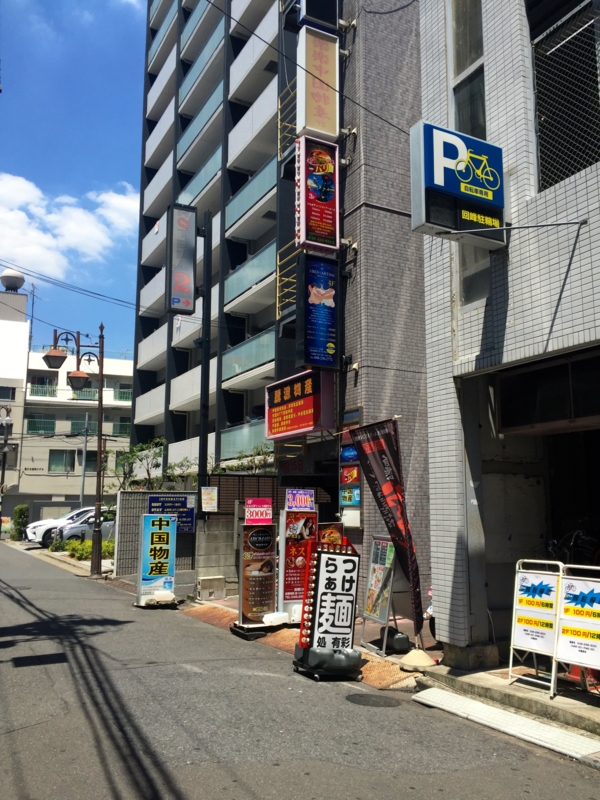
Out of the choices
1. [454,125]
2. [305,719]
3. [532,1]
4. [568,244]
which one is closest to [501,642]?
[305,719]

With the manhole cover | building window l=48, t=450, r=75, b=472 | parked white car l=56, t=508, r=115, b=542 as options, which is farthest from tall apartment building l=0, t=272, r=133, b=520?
the manhole cover

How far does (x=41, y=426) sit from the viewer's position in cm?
4956

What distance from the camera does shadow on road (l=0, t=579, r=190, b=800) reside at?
196 inches

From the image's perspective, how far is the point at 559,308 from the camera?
7.34 m

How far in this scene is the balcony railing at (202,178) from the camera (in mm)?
26141

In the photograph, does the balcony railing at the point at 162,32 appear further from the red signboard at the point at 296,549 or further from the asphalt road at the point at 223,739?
the asphalt road at the point at 223,739

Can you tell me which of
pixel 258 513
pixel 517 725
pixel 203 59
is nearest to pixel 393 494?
pixel 517 725

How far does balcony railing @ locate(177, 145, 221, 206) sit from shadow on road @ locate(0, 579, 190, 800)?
18871 mm

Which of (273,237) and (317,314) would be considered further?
(273,237)

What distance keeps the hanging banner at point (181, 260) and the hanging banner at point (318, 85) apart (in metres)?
7.02

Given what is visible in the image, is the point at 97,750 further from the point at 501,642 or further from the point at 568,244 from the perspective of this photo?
the point at 568,244

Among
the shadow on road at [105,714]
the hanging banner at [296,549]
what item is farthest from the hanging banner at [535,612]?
the hanging banner at [296,549]

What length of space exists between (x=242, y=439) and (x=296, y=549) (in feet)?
28.7

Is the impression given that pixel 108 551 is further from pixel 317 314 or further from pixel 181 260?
pixel 317 314
